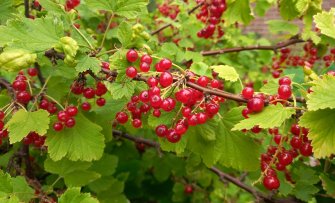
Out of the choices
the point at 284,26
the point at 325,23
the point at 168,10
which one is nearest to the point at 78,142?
the point at 325,23

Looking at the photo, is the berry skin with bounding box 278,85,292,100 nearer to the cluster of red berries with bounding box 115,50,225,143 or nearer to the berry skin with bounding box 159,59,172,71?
the cluster of red berries with bounding box 115,50,225,143

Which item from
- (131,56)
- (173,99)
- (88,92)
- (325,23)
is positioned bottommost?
(88,92)

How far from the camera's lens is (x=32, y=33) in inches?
51.8

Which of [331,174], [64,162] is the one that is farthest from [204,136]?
[331,174]

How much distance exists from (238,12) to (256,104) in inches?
47.2

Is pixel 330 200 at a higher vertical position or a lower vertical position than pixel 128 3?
lower

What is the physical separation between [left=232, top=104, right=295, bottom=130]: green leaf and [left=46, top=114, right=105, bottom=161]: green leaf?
0.66m

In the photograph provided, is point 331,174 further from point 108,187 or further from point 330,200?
point 108,187

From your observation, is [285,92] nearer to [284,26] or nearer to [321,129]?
[321,129]

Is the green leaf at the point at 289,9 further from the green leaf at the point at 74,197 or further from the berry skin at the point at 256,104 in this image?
the green leaf at the point at 74,197

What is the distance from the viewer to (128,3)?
1458mm

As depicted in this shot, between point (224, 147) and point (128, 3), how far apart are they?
66 centimetres

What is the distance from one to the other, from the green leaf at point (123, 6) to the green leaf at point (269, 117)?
0.60 metres

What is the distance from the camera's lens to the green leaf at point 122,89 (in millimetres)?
1261
